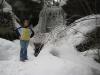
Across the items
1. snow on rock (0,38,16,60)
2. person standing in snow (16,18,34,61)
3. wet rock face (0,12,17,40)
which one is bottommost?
wet rock face (0,12,17,40)

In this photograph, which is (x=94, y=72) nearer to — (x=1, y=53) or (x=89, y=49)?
(x=89, y=49)

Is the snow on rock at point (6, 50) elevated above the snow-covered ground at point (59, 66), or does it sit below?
below

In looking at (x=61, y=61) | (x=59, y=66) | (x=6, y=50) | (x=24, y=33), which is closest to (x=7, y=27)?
(x=6, y=50)

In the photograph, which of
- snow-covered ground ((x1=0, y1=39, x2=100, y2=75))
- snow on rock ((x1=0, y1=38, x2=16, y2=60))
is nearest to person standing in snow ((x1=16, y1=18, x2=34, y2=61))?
snow on rock ((x1=0, y1=38, x2=16, y2=60))

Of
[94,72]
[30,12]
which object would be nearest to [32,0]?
[30,12]

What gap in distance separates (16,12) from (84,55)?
17803 millimetres

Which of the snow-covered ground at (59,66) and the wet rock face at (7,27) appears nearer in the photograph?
the snow-covered ground at (59,66)

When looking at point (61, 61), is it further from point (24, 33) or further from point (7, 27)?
point (7, 27)

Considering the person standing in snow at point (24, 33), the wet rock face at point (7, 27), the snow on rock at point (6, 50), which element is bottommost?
the wet rock face at point (7, 27)

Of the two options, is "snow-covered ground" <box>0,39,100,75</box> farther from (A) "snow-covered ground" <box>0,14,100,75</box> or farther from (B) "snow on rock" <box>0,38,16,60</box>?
(B) "snow on rock" <box>0,38,16,60</box>

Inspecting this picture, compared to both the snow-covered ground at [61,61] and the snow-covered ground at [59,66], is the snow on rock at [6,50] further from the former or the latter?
the snow-covered ground at [59,66]

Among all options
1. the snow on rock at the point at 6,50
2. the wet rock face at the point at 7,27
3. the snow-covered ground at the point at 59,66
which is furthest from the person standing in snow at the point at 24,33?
the wet rock face at the point at 7,27

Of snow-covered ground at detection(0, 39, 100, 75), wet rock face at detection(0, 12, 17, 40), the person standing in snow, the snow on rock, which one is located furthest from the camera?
wet rock face at detection(0, 12, 17, 40)

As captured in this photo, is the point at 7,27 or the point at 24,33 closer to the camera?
the point at 24,33
